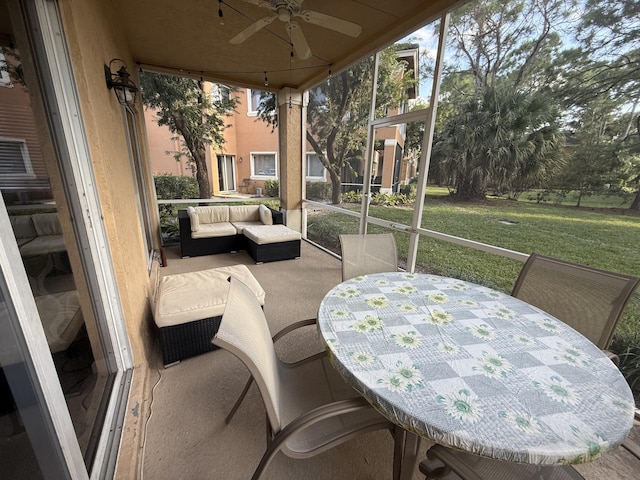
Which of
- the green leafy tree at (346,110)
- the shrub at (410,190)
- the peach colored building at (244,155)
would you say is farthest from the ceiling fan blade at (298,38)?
the peach colored building at (244,155)

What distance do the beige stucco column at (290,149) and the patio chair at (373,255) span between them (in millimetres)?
3324

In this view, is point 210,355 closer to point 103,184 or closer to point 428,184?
point 103,184

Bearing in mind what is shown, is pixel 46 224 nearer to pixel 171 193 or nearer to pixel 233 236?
pixel 233 236

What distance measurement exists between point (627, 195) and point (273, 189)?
593 cm

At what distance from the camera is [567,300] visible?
1353 mm

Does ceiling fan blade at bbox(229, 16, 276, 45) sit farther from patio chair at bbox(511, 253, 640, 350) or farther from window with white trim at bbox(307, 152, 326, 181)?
window with white trim at bbox(307, 152, 326, 181)

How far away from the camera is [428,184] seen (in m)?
2.83

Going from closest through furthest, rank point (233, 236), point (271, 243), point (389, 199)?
point (389, 199) < point (271, 243) < point (233, 236)

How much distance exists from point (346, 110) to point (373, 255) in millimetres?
3439

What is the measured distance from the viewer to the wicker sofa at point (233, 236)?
12.7 ft

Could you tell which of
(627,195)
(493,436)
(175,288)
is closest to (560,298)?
(493,436)

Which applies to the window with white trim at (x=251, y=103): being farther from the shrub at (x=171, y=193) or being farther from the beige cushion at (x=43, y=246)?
the beige cushion at (x=43, y=246)

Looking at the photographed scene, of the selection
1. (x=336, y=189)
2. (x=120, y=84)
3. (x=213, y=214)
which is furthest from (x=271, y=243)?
(x=120, y=84)

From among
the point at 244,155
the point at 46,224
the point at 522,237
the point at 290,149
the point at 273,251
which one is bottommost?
the point at 273,251
